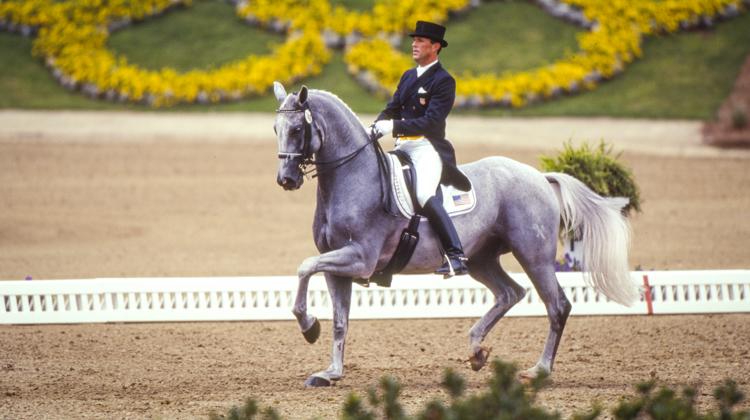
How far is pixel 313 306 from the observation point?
10969 millimetres

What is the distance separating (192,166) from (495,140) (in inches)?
217

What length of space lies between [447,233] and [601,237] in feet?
4.97

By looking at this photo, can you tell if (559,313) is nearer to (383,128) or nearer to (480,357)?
(480,357)

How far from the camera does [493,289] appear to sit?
938 centimetres

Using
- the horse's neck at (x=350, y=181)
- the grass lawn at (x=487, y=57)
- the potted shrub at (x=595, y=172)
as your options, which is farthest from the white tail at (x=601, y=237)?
the grass lawn at (x=487, y=57)

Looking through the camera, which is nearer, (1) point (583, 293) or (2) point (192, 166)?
(1) point (583, 293)

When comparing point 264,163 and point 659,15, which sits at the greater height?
point 659,15

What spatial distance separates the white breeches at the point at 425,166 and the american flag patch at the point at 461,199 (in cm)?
21

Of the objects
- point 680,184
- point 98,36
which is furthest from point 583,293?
point 98,36

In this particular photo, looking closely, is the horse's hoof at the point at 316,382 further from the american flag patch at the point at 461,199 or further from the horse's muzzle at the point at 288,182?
the american flag patch at the point at 461,199

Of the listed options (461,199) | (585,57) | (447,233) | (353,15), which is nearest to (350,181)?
(447,233)

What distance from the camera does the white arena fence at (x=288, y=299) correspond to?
425 inches

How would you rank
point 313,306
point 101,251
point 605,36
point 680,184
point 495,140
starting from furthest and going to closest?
1. point 605,36
2. point 495,140
3. point 680,184
4. point 101,251
5. point 313,306

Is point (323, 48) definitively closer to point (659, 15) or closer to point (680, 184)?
point (659, 15)
